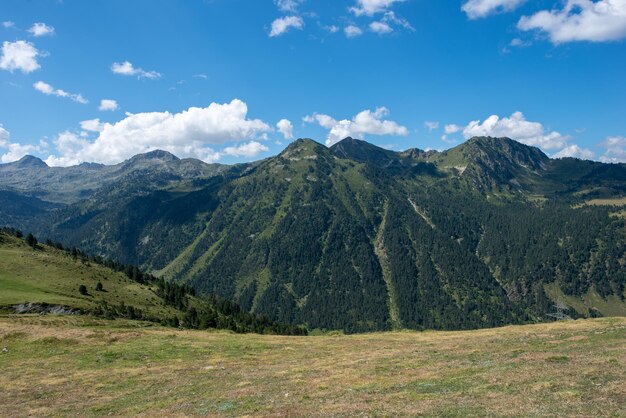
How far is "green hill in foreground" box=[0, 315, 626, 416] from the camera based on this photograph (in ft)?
82.3

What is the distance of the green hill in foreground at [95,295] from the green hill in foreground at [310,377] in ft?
123

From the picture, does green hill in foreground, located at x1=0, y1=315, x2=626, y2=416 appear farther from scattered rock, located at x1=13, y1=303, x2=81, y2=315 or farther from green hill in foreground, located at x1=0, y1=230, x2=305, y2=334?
green hill in foreground, located at x1=0, y1=230, x2=305, y2=334

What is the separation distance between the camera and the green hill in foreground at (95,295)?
97.2 m

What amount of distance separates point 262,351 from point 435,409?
40.6 metres

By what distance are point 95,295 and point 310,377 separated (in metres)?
112

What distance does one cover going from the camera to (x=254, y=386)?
35875 mm

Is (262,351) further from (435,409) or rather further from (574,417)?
(574,417)

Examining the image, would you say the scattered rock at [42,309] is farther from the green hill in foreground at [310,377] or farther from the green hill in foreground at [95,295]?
the green hill in foreground at [310,377]

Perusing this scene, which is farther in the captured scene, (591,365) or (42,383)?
(42,383)

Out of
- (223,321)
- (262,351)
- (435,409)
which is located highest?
(435,409)

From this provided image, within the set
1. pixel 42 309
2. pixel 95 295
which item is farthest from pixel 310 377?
pixel 95 295

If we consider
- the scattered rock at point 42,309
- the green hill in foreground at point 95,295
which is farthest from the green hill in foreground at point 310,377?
the green hill in foreground at point 95,295

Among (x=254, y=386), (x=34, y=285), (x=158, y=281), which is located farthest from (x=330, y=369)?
(x=158, y=281)

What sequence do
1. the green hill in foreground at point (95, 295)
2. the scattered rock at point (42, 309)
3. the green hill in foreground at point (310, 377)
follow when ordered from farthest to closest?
1. the green hill in foreground at point (95, 295)
2. the scattered rock at point (42, 309)
3. the green hill in foreground at point (310, 377)
